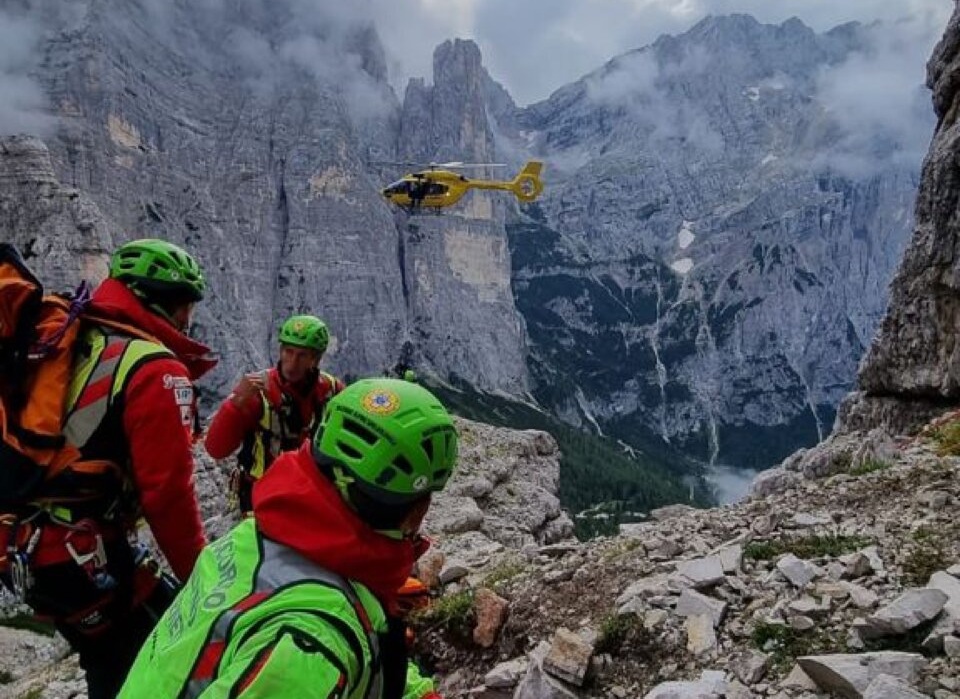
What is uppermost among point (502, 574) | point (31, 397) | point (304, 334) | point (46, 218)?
point (46, 218)

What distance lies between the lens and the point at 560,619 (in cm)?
723

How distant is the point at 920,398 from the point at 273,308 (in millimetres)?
161895

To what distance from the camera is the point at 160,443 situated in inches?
202

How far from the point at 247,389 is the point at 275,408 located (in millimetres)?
374

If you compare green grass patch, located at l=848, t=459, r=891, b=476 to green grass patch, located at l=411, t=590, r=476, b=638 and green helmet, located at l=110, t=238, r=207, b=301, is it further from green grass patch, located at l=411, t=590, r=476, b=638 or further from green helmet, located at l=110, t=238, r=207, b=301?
green helmet, located at l=110, t=238, r=207, b=301

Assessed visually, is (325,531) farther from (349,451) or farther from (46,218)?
(46,218)

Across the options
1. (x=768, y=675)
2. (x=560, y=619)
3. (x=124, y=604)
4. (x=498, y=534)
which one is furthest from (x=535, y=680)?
(x=498, y=534)

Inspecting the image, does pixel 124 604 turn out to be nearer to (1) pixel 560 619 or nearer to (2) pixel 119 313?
(2) pixel 119 313

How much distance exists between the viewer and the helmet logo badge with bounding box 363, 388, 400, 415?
3375 millimetres

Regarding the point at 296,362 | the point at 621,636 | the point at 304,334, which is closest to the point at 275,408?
the point at 296,362

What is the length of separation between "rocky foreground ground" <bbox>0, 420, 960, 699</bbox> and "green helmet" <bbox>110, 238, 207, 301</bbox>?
4056 millimetres

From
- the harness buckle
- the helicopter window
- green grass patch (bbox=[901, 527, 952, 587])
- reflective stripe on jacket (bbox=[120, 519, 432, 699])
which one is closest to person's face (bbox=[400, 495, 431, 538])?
reflective stripe on jacket (bbox=[120, 519, 432, 699])

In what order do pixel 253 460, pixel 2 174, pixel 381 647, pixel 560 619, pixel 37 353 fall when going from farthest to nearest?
1. pixel 2 174
2. pixel 253 460
3. pixel 560 619
4. pixel 37 353
5. pixel 381 647

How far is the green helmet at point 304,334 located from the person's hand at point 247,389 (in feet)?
1.69
